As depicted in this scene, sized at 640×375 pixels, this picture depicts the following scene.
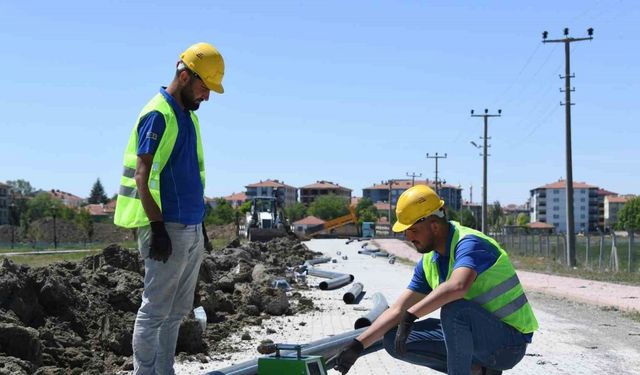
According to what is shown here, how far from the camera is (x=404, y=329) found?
5.42 metres

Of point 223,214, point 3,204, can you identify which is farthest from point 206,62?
point 3,204

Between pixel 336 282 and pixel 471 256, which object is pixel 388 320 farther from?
pixel 336 282

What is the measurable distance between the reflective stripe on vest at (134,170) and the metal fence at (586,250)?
2238cm

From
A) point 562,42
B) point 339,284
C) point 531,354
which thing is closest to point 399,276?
point 339,284

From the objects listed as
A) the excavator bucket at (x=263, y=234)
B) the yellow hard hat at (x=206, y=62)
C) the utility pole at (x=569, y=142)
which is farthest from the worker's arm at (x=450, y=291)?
the excavator bucket at (x=263, y=234)

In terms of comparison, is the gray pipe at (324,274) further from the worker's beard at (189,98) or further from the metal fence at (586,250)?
the worker's beard at (189,98)

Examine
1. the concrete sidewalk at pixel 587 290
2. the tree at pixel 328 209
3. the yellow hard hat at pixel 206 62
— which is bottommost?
the concrete sidewalk at pixel 587 290

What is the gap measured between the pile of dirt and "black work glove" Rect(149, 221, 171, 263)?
2.02 m

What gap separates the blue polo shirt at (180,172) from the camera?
537 centimetres

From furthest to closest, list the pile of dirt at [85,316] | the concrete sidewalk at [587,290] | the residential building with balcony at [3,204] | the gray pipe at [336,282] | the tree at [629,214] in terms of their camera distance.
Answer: the tree at [629,214], the residential building with balcony at [3,204], the gray pipe at [336,282], the concrete sidewalk at [587,290], the pile of dirt at [85,316]

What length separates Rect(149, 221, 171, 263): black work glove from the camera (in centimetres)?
524

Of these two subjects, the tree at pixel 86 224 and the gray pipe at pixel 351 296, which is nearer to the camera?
Answer: the gray pipe at pixel 351 296

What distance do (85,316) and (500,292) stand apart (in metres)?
5.41

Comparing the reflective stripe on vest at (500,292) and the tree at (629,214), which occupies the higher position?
the tree at (629,214)
